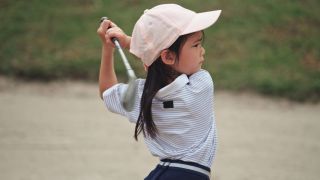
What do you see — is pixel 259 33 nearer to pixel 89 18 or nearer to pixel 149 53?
pixel 89 18

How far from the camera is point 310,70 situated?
577cm

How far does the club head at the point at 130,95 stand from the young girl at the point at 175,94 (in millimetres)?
79

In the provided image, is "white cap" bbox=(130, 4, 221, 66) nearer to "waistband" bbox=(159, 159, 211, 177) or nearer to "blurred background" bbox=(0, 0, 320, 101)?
"waistband" bbox=(159, 159, 211, 177)

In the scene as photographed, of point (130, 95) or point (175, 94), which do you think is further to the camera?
point (175, 94)

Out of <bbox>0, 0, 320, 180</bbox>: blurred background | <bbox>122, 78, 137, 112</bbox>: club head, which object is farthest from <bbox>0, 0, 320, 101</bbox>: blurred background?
<bbox>122, 78, 137, 112</bbox>: club head

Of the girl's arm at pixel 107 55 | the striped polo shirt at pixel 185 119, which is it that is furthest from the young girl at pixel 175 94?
the girl's arm at pixel 107 55

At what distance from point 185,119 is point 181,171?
176 millimetres

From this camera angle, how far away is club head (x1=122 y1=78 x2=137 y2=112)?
1.91 metres

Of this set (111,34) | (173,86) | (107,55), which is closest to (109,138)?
(107,55)

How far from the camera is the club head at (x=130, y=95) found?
191cm

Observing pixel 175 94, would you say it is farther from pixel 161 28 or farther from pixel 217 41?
pixel 217 41

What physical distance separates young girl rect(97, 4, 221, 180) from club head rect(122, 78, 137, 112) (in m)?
0.08

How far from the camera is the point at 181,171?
6.71 feet

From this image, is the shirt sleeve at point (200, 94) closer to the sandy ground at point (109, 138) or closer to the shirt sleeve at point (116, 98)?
the shirt sleeve at point (116, 98)
